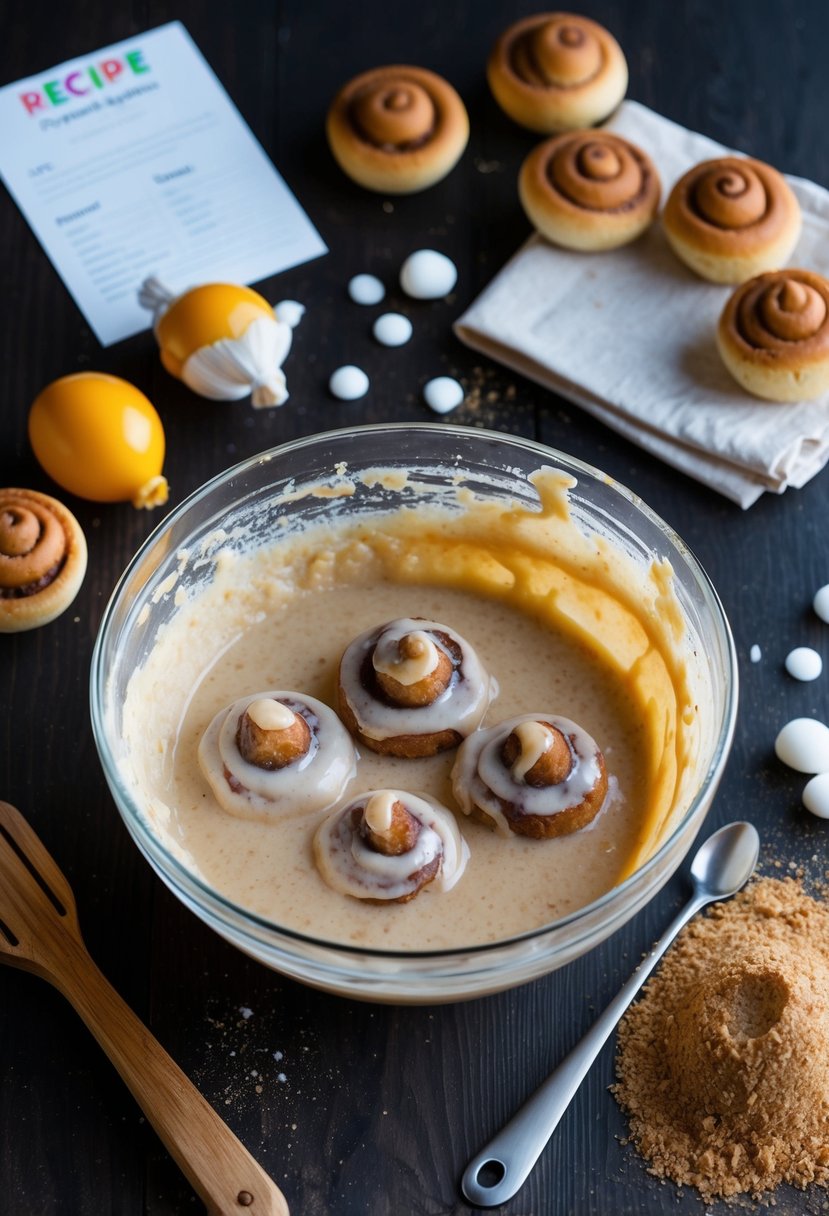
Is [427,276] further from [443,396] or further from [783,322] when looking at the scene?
[783,322]

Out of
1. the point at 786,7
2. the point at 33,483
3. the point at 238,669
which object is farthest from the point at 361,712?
the point at 786,7

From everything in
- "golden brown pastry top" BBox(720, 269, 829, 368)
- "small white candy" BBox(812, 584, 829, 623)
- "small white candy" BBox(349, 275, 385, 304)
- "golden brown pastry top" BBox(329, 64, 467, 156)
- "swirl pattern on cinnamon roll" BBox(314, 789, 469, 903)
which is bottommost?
"small white candy" BBox(812, 584, 829, 623)

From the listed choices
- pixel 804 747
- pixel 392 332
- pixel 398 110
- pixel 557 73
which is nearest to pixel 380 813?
pixel 804 747

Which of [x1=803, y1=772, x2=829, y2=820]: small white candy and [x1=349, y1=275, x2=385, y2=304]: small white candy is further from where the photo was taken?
[x1=349, y1=275, x2=385, y2=304]: small white candy

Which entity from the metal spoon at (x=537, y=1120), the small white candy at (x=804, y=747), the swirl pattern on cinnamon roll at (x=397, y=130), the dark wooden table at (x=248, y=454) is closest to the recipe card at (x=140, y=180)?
the dark wooden table at (x=248, y=454)

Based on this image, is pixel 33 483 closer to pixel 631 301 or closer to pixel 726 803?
pixel 631 301

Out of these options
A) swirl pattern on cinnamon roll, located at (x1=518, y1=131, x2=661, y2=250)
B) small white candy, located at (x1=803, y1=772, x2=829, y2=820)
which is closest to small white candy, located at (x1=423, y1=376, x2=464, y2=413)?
swirl pattern on cinnamon roll, located at (x1=518, y1=131, x2=661, y2=250)

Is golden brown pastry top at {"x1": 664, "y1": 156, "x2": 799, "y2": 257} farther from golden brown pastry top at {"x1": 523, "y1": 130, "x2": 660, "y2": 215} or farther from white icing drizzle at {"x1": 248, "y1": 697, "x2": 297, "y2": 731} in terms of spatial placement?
white icing drizzle at {"x1": 248, "y1": 697, "x2": 297, "y2": 731}
